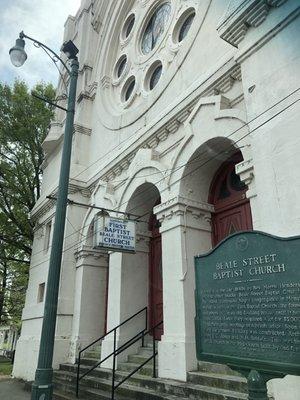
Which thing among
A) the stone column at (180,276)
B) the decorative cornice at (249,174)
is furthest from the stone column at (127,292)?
the decorative cornice at (249,174)

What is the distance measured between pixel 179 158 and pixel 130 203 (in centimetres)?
257

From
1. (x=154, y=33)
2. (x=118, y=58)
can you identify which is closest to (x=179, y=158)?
(x=154, y=33)

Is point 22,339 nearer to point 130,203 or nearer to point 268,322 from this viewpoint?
point 130,203

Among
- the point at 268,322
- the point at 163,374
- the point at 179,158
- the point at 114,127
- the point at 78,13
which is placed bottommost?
the point at 163,374

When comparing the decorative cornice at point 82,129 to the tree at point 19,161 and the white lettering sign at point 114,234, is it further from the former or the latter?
the white lettering sign at point 114,234

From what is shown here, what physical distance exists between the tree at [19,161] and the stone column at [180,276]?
36.4 ft

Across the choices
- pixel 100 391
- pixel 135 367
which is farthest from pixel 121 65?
pixel 100 391

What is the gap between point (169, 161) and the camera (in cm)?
909

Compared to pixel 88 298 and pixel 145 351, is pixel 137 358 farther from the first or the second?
pixel 88 298

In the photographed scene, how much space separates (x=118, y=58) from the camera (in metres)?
14.5

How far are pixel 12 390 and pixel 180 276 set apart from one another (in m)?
7.00

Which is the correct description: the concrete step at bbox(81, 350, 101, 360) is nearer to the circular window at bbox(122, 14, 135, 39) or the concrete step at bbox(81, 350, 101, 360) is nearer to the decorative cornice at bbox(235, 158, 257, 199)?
the decorative cornice at bbox(235, 158, 257, 199)

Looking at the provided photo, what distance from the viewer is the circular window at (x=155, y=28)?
1223 centimetres

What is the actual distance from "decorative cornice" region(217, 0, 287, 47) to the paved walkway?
9.68m
